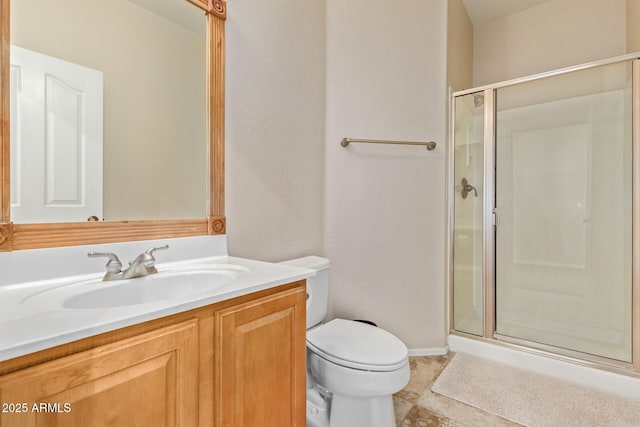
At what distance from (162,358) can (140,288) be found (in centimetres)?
37

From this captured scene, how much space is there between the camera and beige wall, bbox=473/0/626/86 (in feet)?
7.68

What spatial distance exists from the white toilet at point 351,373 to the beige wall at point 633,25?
101 inches

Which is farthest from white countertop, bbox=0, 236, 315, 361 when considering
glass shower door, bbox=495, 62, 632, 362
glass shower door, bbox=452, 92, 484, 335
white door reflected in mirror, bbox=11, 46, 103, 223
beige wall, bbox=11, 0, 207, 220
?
glass shower door, bbox=495, 62, 632, 362

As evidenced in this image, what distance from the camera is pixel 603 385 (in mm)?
1687

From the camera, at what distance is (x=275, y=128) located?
5.31 feet

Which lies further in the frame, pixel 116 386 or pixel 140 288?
pixel 140 288

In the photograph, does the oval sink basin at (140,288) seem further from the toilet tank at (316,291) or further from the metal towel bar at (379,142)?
the metal towel bar at (379,142)

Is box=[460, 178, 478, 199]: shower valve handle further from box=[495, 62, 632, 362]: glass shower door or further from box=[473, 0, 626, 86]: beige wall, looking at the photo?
box=[473, 0, 626, 86]: beige wall

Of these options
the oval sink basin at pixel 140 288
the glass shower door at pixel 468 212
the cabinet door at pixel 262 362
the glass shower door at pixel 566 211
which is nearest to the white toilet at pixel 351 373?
the cabinet door at pixel 262 362

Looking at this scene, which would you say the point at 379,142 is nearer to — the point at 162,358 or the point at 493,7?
Answer: the point at 162,358

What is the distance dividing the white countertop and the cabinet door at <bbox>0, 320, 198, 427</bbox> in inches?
1.7

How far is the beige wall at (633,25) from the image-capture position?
A: 1999mm

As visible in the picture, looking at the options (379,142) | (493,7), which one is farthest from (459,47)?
(379,142)

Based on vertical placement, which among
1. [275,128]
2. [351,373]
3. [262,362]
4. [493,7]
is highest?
[493,7]
